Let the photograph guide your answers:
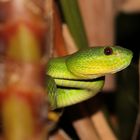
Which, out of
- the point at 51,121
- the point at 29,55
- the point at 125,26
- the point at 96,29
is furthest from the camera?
the point at 125,26

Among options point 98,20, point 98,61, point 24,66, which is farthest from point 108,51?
point 24,66

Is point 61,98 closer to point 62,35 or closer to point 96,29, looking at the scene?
point 62,35

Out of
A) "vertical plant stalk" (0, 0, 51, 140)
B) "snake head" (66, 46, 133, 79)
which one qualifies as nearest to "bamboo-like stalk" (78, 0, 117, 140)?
"snake head" (66, 46, 133, 79)

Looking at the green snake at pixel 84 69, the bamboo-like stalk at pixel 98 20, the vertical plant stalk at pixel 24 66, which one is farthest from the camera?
the bamboo-like stalk at pixel 98 20

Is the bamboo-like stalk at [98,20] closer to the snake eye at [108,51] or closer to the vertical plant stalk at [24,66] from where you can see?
the snake eye at [108,51]

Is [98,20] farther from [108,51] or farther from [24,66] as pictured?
[24,66]

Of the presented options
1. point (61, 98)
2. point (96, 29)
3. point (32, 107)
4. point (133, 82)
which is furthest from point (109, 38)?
point (32, 107)

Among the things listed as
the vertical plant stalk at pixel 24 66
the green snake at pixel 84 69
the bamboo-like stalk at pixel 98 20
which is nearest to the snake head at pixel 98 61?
the green snake at pixel 84 69
